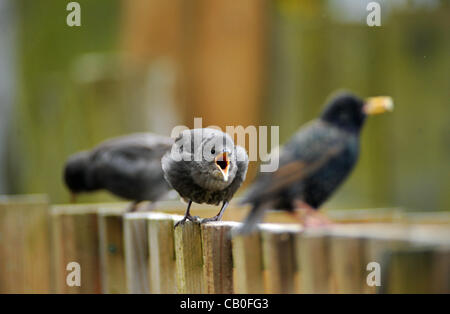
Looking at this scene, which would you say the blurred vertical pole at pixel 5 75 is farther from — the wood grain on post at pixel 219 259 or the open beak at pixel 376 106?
the wood grain on post at pixel 219 259

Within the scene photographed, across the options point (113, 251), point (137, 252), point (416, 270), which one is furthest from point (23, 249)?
point (416, 270)

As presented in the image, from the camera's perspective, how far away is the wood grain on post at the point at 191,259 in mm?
2637

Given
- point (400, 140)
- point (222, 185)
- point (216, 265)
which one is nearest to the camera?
point (216, 265)

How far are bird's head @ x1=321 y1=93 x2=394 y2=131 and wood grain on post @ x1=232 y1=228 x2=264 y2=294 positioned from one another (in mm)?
2129

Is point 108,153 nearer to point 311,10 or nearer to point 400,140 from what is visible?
point 400,140

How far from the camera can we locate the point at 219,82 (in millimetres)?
6770

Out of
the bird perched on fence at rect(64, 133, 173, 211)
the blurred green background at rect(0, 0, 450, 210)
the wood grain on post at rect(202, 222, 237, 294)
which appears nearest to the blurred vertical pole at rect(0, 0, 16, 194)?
the blurred green background at rect(0, 0, 450, 210)

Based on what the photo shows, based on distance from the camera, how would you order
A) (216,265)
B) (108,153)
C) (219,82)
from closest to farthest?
(216,265) → (108,153) → (219,82)

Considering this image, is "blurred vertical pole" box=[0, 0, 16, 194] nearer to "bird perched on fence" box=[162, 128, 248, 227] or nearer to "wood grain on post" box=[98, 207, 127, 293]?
"wood grain on post" box=[98, 207, 127, 293]

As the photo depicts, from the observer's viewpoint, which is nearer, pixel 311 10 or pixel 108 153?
pixel 108 153

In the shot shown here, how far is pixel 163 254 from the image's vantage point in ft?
9.54

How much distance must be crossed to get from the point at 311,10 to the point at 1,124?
4068mm
